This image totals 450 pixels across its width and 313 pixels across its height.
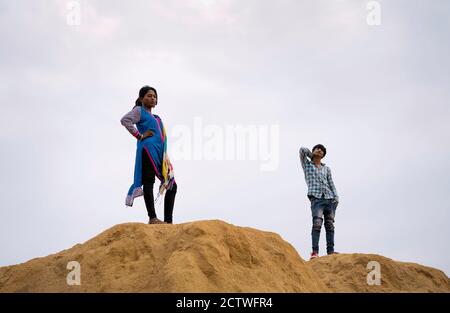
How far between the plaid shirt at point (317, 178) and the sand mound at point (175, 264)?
112 inches

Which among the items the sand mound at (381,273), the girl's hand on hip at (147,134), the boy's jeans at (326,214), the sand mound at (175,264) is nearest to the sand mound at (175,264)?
the sand mound at (175,264)

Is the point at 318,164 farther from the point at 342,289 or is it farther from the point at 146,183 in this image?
the point at 146,183

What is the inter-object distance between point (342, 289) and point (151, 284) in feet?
10.2

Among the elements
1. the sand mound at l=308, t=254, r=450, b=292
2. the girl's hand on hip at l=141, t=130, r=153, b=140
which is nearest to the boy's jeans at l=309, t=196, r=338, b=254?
the sand mound at l=308, t=254, r=450, b=292

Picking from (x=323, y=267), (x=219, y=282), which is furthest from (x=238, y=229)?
(x=323, y=267)

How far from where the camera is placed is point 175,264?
15.1 feet

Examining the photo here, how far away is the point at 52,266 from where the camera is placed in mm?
5398

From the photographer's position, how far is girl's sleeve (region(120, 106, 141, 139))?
6469mm

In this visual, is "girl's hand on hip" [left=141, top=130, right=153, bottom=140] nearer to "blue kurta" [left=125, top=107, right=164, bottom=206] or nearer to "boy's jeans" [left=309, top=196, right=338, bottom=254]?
"blue kurta" [left=125, top=107, right=164, bottom=206]

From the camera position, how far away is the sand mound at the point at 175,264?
180 inches

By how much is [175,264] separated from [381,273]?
3897 mm

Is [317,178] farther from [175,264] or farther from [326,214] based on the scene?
[175,264]

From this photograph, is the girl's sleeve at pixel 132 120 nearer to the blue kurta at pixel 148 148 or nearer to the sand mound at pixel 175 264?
the blue kurta at pixel 148 148
